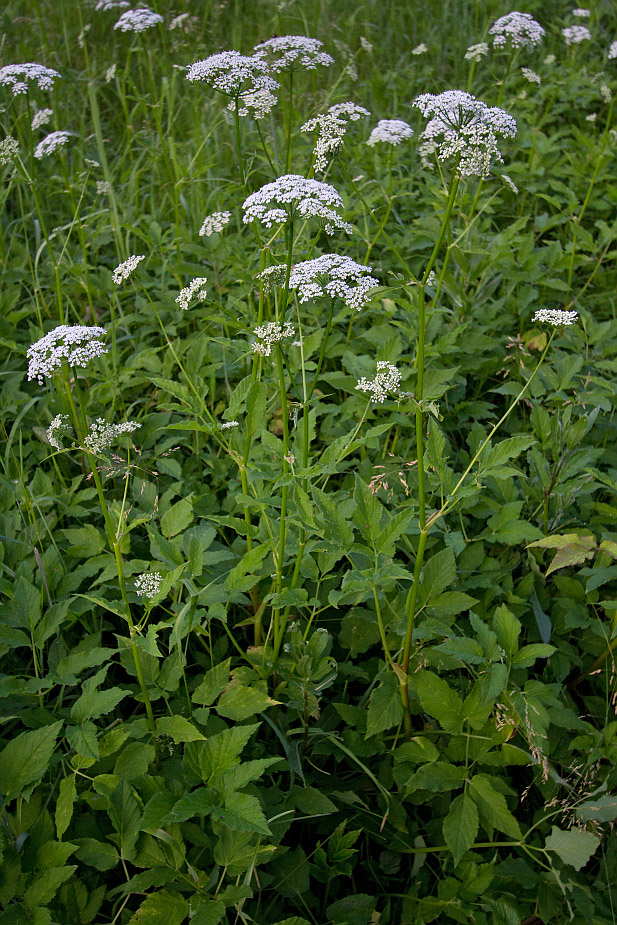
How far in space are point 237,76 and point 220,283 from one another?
1257 mm

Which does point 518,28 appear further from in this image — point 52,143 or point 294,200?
point 294,200

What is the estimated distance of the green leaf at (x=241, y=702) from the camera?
162 centimetres

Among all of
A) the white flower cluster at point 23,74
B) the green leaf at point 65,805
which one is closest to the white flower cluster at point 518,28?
the white flower cluster at point 23,74

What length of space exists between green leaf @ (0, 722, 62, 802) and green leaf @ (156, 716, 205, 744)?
24 centimetres

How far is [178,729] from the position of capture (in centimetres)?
158

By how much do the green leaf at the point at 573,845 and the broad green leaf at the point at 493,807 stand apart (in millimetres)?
78

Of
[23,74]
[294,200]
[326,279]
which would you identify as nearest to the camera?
[294,200]

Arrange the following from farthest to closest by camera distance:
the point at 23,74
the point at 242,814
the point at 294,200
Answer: the point at 23,74 < the point at 294,200 < the point at 242,814

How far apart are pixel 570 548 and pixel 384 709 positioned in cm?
69

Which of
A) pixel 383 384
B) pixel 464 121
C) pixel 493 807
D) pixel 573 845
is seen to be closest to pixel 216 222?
pixel 464 121

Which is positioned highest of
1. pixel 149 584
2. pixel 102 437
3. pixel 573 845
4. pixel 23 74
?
pixel 23 74

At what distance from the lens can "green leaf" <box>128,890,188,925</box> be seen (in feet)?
4.48

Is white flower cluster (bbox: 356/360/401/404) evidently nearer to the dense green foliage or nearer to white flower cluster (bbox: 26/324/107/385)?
the dense green foliage

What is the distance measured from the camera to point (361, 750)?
1773 mm
